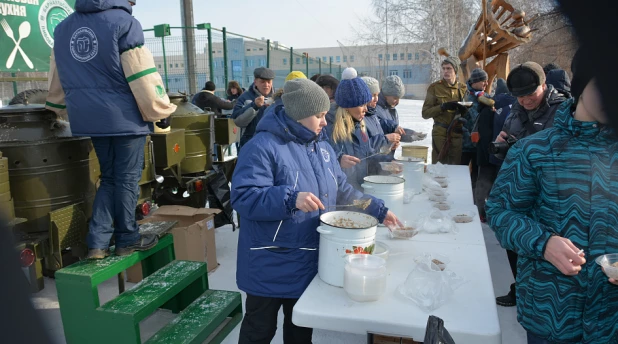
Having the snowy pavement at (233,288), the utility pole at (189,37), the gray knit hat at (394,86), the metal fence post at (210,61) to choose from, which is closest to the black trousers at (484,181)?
the snowy pavement at (233,288)

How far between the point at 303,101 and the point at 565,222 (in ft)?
3.92

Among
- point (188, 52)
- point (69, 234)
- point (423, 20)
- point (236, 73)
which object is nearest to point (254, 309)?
point (69, 234)

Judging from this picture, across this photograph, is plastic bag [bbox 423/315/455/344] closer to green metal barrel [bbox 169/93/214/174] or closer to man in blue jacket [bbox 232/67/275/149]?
man in blue jacket [bbox 232/67/275/149]

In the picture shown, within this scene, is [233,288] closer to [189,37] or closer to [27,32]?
[27,32]

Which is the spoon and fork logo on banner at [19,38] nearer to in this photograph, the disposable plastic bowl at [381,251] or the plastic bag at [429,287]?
the disposable plastic bowl at [381,251]

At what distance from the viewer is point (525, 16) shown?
1.52 feet

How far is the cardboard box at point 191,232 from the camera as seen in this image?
3.62 m

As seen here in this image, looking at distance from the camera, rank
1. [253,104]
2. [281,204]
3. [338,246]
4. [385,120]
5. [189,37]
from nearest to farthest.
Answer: [338,246] < [281,204] < [385,120] < [253,104] < [189,37]

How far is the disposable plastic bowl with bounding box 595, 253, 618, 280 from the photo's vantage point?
4.43 ft

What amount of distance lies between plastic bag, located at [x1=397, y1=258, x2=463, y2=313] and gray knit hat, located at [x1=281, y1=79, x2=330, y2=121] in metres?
0.88

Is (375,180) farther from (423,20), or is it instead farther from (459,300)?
(423,20)

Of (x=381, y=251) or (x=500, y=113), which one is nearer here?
(x=381, y=251)

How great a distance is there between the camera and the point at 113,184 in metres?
2.71

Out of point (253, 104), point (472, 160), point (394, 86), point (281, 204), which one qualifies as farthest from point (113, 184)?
point (472, 160)
